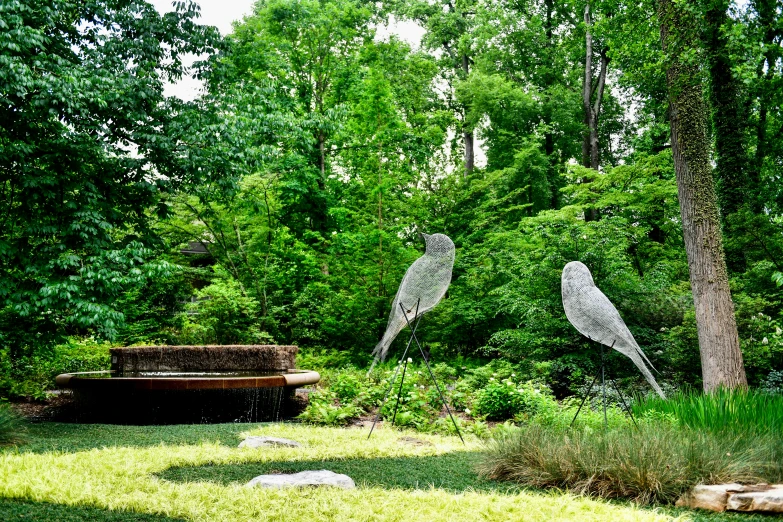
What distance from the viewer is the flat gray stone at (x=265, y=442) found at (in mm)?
6488

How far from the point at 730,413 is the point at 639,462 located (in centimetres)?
189

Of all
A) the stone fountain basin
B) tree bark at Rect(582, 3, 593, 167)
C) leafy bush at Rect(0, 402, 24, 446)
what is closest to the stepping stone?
the stone fountain basin

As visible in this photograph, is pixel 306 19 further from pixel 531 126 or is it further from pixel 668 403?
pixel 668 403

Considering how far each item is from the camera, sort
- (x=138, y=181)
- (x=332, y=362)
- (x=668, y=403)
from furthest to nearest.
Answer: (x=332, y=362)
(x=138, y=181)
(x=668, y=403)

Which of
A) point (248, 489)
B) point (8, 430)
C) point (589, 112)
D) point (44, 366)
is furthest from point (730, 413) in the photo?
point (589, 112)

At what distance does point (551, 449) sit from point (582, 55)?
18.4 meters

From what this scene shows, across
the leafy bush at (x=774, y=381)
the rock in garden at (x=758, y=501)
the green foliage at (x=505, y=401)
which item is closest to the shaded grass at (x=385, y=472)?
the rock in garden at (x=758, y=501)

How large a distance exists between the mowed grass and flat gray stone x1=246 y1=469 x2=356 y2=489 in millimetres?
118

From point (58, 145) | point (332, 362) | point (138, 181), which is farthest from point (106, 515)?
point (332, 362)

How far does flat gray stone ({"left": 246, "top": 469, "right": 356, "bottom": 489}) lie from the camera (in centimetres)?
458

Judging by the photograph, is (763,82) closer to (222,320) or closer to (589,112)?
(589,112)

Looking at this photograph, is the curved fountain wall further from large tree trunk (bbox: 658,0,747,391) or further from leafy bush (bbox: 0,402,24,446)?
large tree trunk (bbox: 658,0,747,391)

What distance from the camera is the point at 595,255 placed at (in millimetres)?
10617

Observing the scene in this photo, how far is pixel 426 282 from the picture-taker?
6.98 metres
